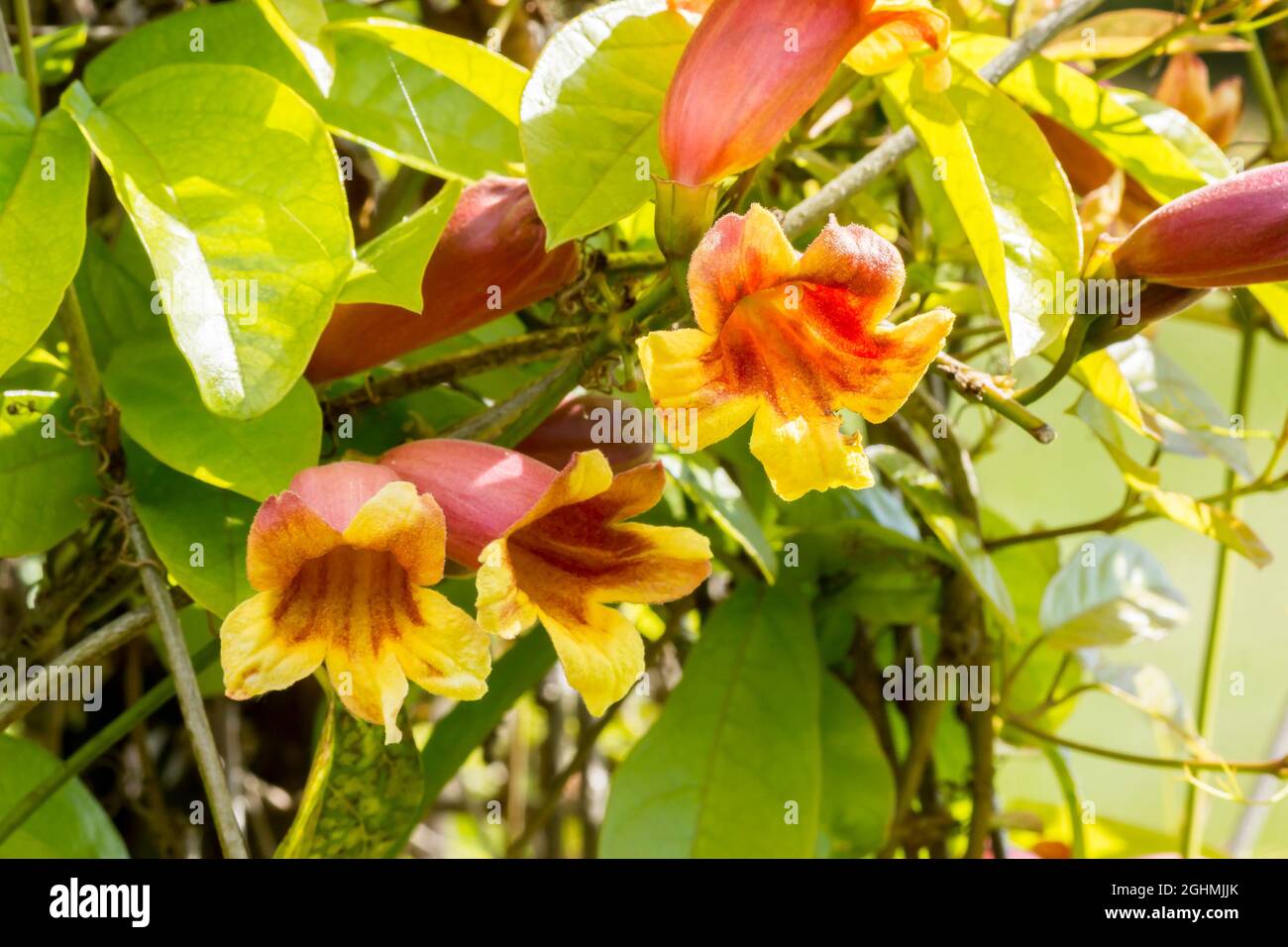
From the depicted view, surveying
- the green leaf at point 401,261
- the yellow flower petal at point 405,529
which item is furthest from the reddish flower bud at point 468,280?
the yellow flower petal at point 405,529

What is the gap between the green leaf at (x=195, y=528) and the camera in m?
0.55

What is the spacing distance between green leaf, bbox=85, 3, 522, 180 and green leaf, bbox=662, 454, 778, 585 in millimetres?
183

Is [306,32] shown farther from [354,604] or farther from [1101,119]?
[1101,119]

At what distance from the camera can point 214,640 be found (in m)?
Result: 0.66

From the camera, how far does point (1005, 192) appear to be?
0.57 metres

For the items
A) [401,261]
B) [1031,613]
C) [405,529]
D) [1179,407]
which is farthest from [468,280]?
[1031,613]

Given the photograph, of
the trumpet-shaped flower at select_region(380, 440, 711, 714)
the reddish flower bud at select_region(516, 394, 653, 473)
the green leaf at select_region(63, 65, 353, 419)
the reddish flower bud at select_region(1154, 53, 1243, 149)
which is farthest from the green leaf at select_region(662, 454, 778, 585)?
the reddish flower bud at select_region(1154, 53, 1243, 149)

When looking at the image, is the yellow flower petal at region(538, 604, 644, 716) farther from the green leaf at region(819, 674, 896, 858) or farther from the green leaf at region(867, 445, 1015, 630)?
the green leaf at region(819, 674, 896, 858)

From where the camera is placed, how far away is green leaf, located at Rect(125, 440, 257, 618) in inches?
21.5

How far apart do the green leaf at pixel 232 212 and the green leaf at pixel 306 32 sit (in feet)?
0.12
